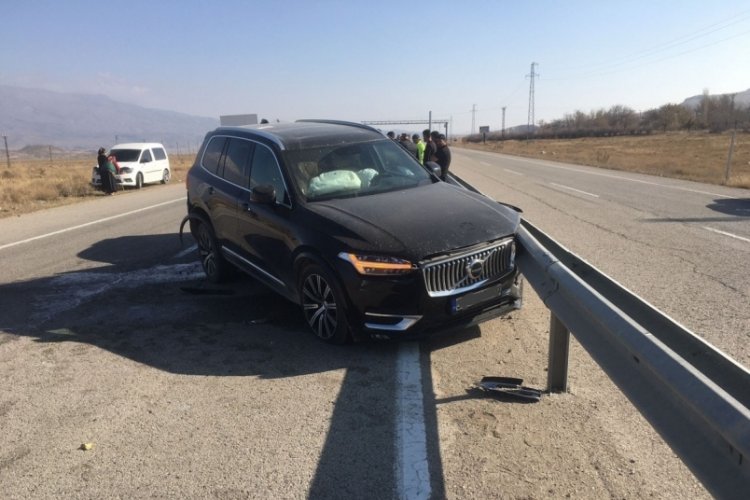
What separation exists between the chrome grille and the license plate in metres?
0.06

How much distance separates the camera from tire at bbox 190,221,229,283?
6.92 meters

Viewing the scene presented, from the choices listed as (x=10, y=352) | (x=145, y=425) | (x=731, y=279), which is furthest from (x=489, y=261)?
(x=10, y=352)

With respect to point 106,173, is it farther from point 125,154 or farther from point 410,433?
point 410,433

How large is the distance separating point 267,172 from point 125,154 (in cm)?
2272

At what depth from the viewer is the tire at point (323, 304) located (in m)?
4.54

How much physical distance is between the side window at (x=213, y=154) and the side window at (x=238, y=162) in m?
0.24

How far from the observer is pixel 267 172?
19.1 feet

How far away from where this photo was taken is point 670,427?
209 cm

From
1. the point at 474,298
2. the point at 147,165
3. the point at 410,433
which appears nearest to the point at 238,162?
the point at 474,298

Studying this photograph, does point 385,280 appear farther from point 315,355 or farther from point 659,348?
point 659,348

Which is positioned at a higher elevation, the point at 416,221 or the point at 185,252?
the point at 416,221

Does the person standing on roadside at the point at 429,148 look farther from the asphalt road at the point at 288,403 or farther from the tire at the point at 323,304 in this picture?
the tire at the point at 323,304

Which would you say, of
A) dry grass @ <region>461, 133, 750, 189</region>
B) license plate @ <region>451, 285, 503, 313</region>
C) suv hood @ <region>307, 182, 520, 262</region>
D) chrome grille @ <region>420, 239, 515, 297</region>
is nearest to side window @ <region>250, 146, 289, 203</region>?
suv hood @ <region>307, 182, 520, 262</region>

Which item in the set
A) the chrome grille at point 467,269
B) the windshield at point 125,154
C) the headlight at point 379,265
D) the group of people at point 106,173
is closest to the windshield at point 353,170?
the headlight at point 379,265
